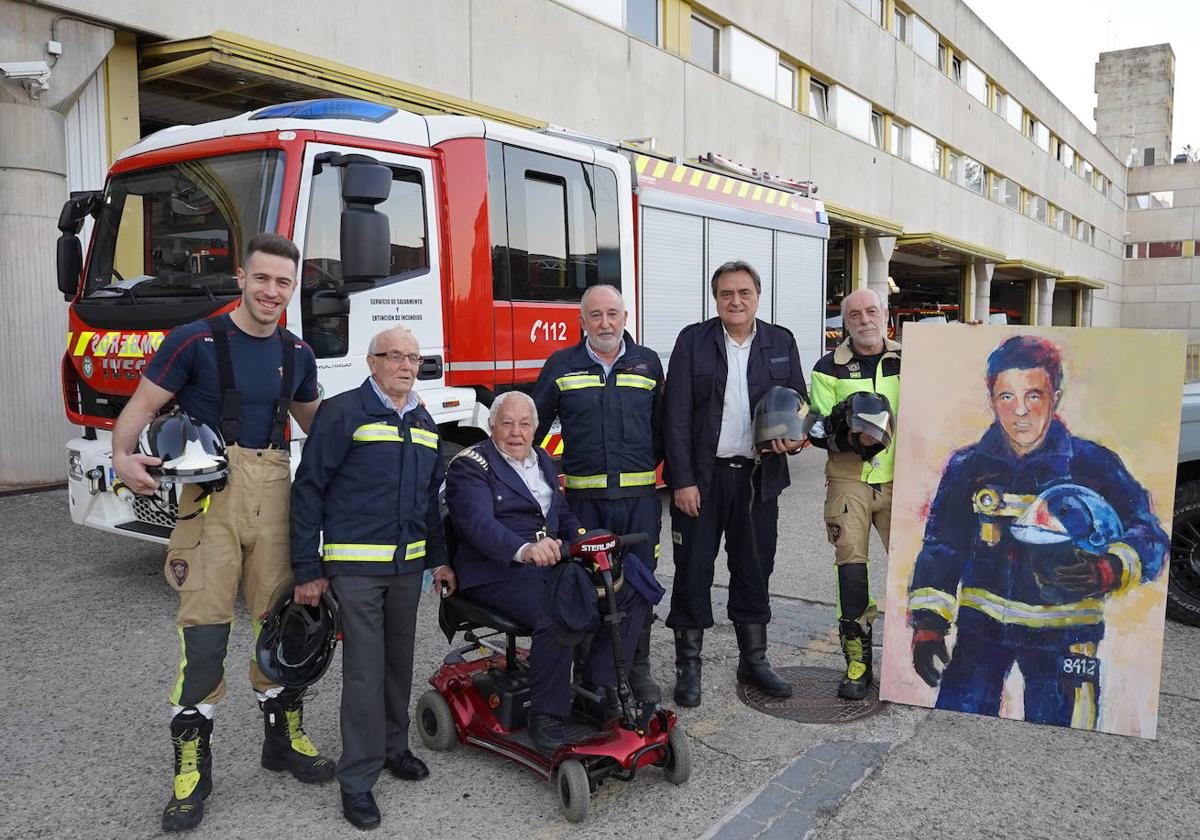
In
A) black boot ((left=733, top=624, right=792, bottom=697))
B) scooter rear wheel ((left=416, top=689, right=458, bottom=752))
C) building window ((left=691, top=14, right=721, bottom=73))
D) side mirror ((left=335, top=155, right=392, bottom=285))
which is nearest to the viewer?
scooter rear wheel ((left=416, top=689, right=458, bottom=752))

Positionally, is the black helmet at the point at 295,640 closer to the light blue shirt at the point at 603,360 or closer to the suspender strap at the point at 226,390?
the suspender strap at the point at 226,390

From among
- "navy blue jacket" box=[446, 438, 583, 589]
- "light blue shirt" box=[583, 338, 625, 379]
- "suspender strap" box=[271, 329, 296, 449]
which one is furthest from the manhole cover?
"suspender strap" box=[271, 329, 296, 449]

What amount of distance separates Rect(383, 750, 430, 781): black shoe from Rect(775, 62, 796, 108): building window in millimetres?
18358

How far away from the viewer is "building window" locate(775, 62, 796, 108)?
19.6 metres

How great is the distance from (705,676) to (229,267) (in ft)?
11.0

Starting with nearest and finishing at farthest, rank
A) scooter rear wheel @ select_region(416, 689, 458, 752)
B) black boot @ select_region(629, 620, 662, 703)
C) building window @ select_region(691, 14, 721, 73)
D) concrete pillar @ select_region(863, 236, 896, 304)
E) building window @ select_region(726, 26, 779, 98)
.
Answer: scooter rear wheel @ select_region(416, 689, 458, 752), black boot @ select_region(629, 620, 662, 703), building window @ select_region(691, 14, 721, 73), building window @ select_region(726, 26, 779, 98), concrete pillar @ select_region(863, 236, 896, 304)

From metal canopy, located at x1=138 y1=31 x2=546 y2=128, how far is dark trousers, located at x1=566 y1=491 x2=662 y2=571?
5329 mm

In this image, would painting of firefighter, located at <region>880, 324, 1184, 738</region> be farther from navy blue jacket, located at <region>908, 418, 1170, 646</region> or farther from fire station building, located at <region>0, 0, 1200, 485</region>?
fire station building, located at <region>0, 0, 1200, 485</region>

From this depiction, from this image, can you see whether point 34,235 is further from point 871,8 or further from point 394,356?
point 871,8

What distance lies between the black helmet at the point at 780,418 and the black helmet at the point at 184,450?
7.11ft

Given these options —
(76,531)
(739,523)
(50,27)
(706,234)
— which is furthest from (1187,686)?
(50,27)

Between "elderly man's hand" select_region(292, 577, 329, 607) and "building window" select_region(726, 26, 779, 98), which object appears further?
"building window" select_region(726, 26, 779, 98)

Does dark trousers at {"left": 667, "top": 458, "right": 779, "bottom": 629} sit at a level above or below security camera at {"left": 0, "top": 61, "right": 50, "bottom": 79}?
below

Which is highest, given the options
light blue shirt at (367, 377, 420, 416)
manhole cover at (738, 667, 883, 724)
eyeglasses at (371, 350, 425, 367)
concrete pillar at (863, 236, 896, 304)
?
concrete pillar at (863, 236, 896, 304)
